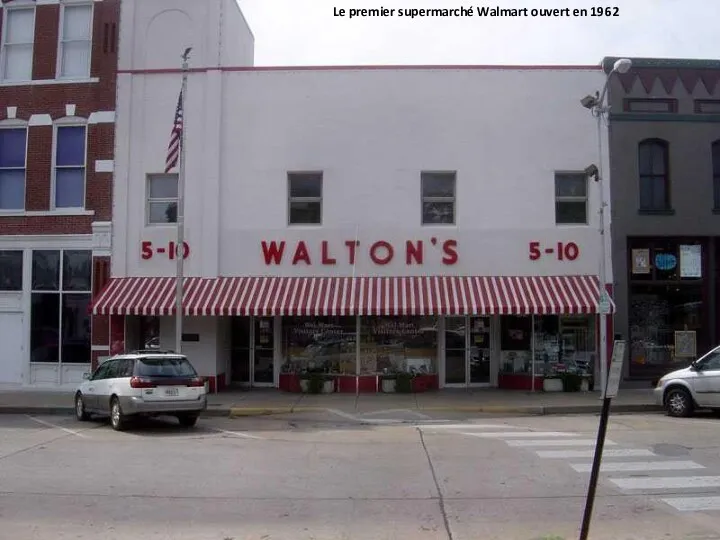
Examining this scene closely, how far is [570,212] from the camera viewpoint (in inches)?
839

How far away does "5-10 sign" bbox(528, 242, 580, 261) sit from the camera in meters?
20.9

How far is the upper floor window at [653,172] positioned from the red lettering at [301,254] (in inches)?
369

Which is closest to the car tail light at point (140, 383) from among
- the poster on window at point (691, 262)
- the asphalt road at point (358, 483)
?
the asphalt road at point (358, 483)

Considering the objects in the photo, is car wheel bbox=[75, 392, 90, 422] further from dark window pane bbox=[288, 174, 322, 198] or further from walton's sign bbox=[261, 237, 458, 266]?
dark window pane bbox=[288, 174, 322, 198]

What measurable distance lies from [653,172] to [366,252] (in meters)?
8.29

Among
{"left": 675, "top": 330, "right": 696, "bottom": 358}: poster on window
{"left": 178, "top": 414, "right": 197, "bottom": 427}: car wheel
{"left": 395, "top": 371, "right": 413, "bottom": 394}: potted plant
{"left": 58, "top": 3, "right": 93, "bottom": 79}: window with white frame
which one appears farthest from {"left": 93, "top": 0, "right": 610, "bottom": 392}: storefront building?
{"left": 178, "top": 414, "right": 197, "bottom": 427}: car wheel

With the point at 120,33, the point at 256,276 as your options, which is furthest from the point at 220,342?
Result: the point at 120,33

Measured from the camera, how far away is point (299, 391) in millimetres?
21109

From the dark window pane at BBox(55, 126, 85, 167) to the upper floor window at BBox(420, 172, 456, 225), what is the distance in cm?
990

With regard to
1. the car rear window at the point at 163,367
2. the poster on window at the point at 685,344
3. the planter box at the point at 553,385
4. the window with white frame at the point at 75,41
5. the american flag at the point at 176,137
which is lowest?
the planter box at the point at 553,385

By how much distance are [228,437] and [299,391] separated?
6.98m

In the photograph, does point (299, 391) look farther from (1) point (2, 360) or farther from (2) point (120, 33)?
(2) point (120, 33)

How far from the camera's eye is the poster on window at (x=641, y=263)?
68.4 ft

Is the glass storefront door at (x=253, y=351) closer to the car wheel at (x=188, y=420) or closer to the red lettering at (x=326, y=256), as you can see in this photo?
the red lettering at (x=326, y=256)
